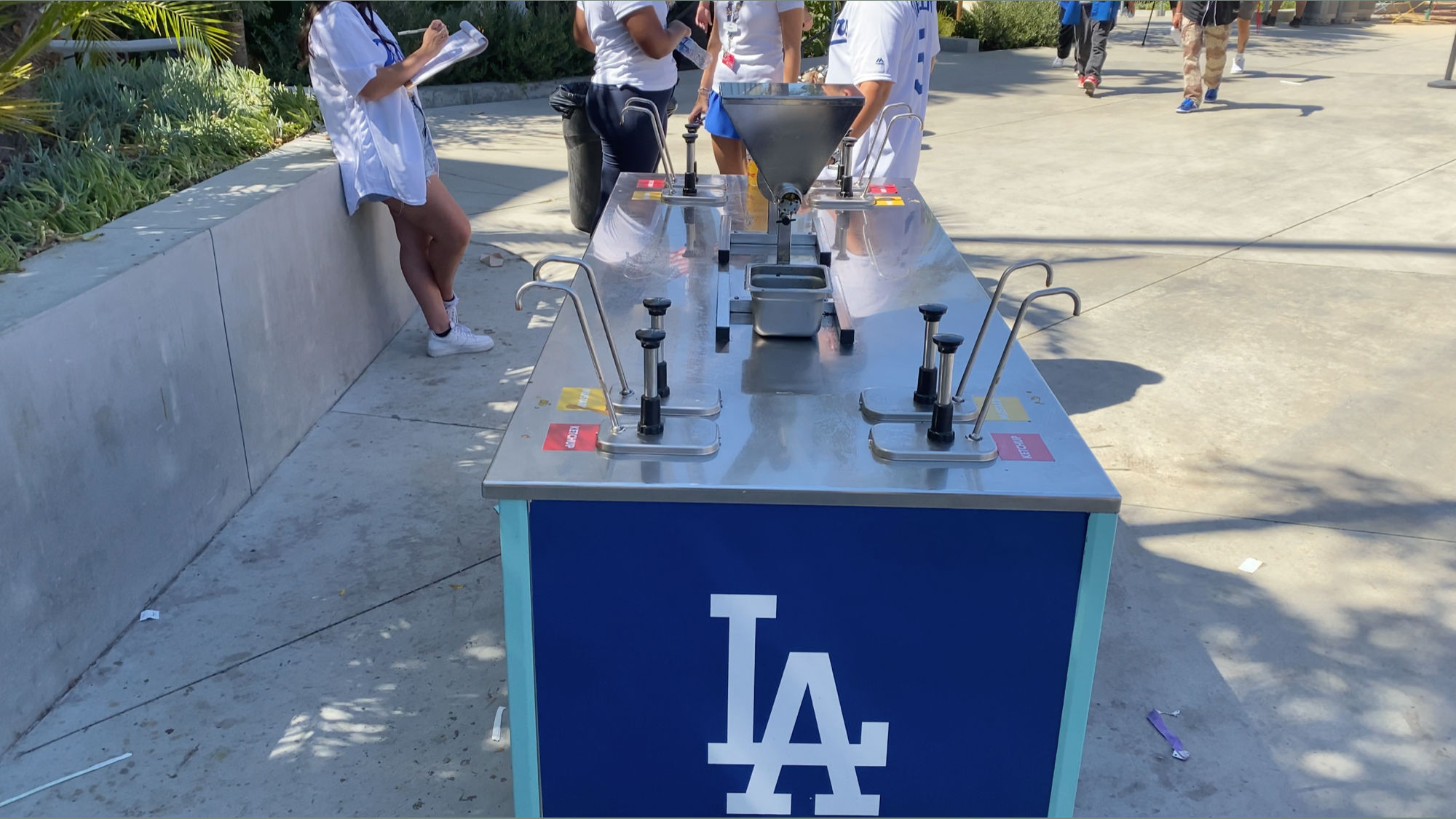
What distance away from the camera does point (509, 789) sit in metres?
2.56

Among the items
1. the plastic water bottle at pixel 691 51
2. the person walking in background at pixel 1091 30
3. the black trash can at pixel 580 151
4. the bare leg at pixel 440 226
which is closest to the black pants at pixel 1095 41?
the person walking in background at pixel 1091 30

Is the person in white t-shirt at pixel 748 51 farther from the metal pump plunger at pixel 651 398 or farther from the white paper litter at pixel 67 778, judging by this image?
the white paper litter at pixel 67 778

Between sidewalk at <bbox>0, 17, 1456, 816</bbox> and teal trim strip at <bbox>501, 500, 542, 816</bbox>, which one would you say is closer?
teal trim strip at <bbox>501, 500, 542, 816</bbox>

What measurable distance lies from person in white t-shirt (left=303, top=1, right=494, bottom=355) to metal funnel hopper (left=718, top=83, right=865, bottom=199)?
1.86 metres

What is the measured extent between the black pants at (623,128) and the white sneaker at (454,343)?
88 cm

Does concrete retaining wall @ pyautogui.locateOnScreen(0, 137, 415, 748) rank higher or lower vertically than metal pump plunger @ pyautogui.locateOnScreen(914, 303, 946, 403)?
lower

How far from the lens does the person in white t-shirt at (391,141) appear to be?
4168mm

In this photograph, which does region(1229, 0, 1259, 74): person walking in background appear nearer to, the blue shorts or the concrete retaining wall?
the blue shorts

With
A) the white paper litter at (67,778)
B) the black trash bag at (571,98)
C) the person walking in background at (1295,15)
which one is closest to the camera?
the white paper litter at (67,778)

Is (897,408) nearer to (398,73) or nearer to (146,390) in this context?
(146,390)

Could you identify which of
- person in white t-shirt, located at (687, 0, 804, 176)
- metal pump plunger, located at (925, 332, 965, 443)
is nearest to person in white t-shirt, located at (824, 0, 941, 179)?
person in white t-shirt, located at (687, 0, 804, 176)

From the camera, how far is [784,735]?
2.07 metres

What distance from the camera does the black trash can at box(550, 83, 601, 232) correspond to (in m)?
6.17

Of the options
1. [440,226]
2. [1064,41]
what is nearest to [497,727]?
[440,226]
